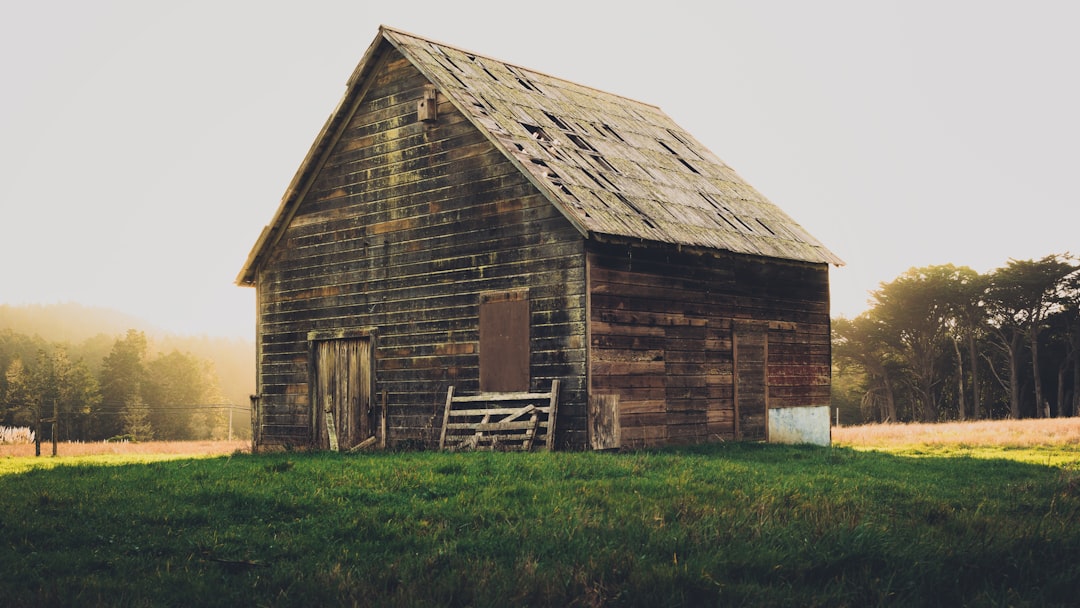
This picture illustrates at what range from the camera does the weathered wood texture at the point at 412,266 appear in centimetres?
1891

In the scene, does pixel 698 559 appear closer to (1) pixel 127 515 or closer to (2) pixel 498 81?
(1) pixel 127 515

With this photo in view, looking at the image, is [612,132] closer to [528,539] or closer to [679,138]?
[679,138]

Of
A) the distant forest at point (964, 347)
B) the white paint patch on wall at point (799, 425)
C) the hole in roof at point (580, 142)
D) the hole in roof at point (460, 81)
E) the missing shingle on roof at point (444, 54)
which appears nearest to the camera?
the hole in roof at point (460, 81)

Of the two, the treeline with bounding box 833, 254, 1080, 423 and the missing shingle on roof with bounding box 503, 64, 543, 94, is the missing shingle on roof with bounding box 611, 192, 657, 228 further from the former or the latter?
the treeline with bounding box 833, 254, 1080, 423

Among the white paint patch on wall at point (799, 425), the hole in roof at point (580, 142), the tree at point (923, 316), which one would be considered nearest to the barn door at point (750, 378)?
the white paint patch on wall at point (799, 425)

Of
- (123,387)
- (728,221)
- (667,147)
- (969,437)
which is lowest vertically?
(969,437)

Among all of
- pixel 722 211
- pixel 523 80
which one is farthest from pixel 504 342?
pixel 523 80

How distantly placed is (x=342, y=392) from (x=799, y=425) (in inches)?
387

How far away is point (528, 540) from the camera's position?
32.0ft

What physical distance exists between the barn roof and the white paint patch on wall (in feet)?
10.9

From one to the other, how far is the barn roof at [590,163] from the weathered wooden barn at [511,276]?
7cm

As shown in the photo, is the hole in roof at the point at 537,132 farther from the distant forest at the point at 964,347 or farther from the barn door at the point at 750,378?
the distant forest at the point at 964,347

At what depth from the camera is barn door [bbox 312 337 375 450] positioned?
72.8ft

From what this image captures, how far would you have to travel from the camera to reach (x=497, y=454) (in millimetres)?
16875
